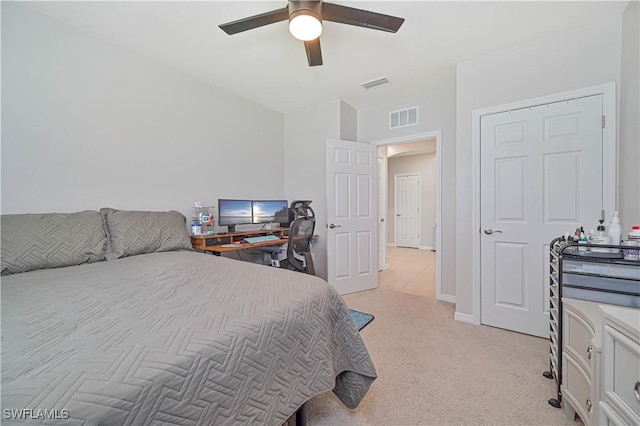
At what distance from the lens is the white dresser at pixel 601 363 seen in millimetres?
774

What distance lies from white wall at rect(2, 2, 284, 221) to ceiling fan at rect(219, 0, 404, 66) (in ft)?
4.31

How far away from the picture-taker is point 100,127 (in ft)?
7.42

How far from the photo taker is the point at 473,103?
2523 mm

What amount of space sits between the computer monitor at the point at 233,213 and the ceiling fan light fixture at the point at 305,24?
1889mm

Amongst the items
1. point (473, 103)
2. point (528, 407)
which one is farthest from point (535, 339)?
point (473, 103)

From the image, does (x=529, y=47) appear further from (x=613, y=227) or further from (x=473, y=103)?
(x=613, y=227)

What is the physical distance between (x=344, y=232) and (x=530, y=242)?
1911mm

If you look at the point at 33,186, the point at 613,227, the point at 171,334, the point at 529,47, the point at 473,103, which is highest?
the point at 529,47

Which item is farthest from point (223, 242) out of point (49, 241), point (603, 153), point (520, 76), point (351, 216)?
point (603, 153)

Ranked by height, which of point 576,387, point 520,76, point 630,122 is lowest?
point 576,387

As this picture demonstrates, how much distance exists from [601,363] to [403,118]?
3.14m

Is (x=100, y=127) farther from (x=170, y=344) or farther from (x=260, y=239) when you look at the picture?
(x=170, y=344)

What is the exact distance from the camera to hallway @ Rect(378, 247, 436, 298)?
3.60 metres

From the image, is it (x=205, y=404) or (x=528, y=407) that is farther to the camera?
(x=528, y=407)
